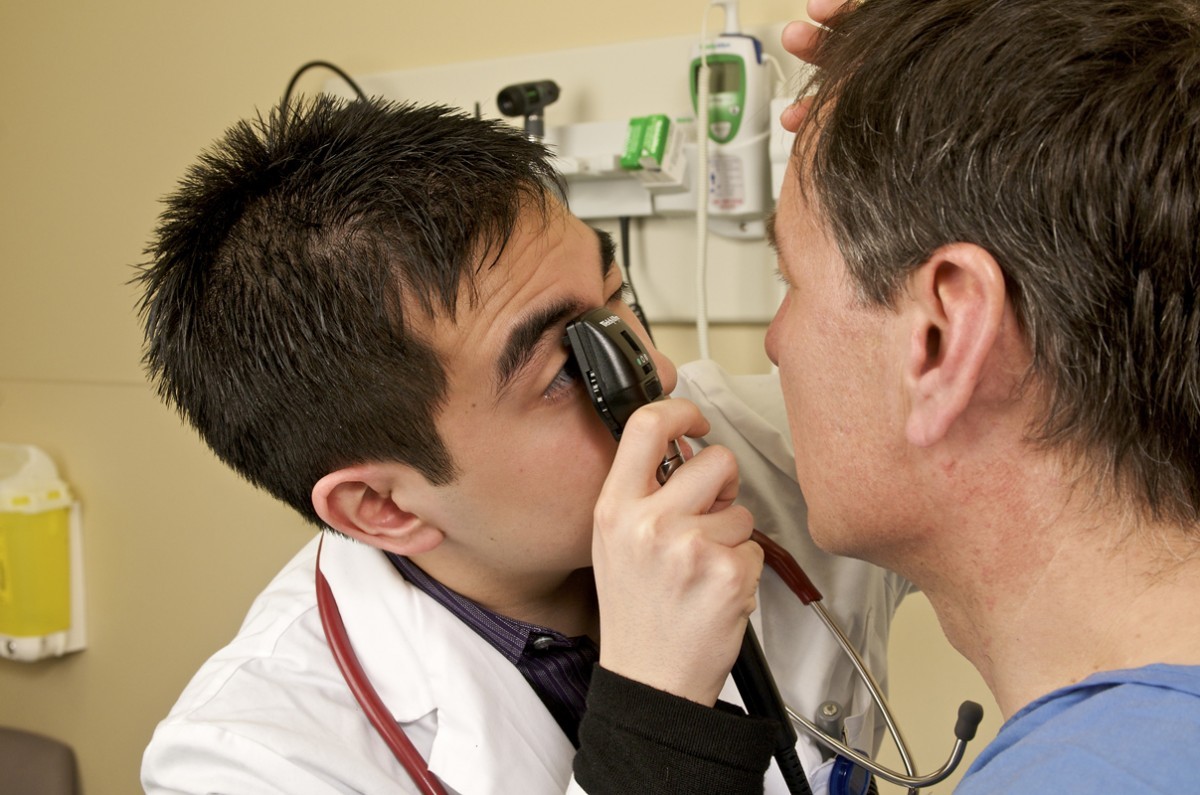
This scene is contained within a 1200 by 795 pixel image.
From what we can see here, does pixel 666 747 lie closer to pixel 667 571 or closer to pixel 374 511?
pixel 667 571

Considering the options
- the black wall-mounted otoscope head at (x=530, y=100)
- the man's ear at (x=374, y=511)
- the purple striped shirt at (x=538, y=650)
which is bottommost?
the purple striped shirt at (x=538, y=650)

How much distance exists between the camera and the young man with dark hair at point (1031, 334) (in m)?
0.64

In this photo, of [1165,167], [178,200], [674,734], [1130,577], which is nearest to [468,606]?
[674,734]

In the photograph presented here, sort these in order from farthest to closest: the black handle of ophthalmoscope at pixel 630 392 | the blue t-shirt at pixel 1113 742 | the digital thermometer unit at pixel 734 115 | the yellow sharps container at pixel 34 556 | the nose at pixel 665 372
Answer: the yellow sharps container at pixel 34 556 < the digital thermometer unit at pixel 734 115 < the nose at pixel 665 372 < the black handle of ophthalmoscope at pixel 630 392 < the blue t-shirt at pixel 1113 742

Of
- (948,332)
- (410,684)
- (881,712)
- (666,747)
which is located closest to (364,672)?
(410,684)

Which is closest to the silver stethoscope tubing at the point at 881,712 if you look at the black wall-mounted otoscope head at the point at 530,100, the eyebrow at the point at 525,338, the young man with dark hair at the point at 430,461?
the young man with dark hair at the point at 430,461

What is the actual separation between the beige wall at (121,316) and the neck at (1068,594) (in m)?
1.36

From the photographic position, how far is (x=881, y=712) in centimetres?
101

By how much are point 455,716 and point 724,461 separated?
0.37 meters

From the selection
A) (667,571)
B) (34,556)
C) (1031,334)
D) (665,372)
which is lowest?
(34,556)

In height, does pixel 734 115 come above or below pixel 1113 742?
above

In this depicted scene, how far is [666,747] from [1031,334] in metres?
0.43

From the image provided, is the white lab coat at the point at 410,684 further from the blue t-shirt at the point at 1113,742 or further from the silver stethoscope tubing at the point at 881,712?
the blue t-shirt at the point at 1113,742

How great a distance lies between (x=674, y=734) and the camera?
0.81m
